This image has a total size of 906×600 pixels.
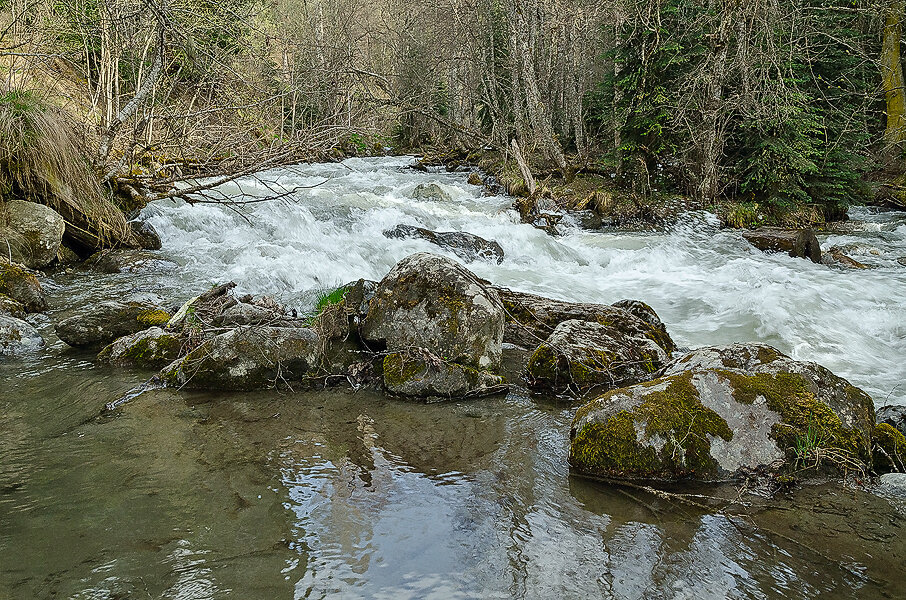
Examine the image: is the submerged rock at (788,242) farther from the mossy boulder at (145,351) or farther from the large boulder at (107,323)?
the large boulder at (107,323)

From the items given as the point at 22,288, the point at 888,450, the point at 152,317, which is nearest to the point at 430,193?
the point at 22,288

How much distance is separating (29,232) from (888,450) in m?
11.1

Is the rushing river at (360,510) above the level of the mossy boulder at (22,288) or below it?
below

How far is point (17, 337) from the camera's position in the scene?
6.29 metres

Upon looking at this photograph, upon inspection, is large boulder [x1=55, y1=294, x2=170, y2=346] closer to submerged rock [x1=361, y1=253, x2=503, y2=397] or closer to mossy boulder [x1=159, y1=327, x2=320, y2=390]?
mossy boulder [x1=159, y1=327, x2=320, y2=390]

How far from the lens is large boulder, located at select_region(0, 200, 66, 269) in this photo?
29.5 feet

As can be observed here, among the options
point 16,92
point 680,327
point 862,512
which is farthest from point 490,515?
point 16,92

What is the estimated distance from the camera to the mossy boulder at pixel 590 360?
18.1ft

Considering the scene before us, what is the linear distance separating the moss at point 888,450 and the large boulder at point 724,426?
0.07 m

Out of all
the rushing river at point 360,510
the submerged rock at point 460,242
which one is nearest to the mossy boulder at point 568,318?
the rushing river at point 360,510

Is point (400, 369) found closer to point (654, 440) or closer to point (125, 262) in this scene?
point (654, 440)

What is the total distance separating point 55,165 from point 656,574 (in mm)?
10781

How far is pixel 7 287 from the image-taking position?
295 inches

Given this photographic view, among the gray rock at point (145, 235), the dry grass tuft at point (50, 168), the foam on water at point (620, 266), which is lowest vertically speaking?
the foam on water at point (620, 266)
